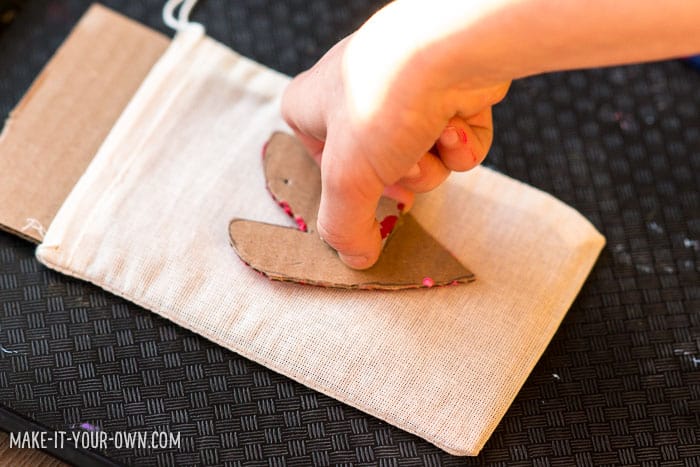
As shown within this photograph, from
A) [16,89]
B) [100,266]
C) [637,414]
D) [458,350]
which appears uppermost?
[16,89]

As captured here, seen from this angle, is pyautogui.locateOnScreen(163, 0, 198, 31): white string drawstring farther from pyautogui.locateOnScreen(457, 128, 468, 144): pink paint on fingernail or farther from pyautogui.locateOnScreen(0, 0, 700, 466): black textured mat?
pyautogui.locateOnScreen(457, 128, 468, 144): pink paint on fingernail

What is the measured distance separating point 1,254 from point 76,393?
0.18m

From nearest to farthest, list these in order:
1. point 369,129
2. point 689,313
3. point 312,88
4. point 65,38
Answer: point 369,129 < point 312,88 < point 689,313 < point 65,38

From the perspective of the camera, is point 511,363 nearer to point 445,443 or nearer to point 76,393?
point 445,443

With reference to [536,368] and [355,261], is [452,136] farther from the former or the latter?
[536,368]

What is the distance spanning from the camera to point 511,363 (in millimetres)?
710

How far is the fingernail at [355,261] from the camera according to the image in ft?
2.31

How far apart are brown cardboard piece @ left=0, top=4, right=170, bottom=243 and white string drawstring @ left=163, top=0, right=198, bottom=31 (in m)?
0.03

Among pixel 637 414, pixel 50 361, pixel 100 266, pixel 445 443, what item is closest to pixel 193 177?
pixel 100 266

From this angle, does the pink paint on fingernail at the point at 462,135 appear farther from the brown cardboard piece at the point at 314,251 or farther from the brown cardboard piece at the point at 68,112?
the brown cardboard piece at the point at 68,112

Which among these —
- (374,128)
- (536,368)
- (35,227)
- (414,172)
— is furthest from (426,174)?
(35,227)

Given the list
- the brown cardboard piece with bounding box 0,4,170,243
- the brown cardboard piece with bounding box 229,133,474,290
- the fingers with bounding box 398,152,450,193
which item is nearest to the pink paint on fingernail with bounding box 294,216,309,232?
the brown cardboard piece with bounding box 229,133,474,290

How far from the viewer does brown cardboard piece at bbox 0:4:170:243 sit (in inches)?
30.6

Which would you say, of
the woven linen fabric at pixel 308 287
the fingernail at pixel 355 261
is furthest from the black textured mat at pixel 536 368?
the fingernail at pixel 355 261
